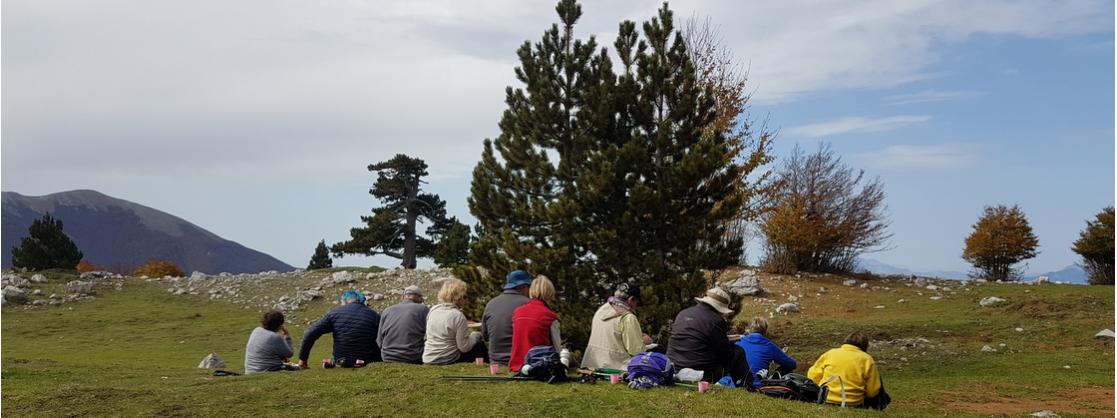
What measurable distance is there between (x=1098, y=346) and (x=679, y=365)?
40.9 feet

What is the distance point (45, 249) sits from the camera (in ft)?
137

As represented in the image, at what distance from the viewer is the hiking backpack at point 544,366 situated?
10.1 meters

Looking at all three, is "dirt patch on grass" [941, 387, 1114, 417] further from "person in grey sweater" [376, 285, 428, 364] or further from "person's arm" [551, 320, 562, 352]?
"person in grey sweater" [376, 285, 428, 364]

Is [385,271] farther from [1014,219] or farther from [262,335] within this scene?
[1014,219]

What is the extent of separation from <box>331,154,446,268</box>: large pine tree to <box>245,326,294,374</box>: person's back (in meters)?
34.5

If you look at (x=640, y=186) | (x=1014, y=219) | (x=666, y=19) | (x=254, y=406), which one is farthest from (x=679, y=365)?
(x=1014, y=219)

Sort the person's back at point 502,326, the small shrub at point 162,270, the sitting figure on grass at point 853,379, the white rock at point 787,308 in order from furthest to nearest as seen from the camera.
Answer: the small shrub at point 162,270 → the white rock at point 787,308 → the person's back at point 502,326 → the sitting figure on grass at point 853,379

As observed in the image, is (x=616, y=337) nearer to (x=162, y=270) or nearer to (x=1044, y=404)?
(x=1044, y=404)

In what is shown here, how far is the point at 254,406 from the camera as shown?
9625 mm

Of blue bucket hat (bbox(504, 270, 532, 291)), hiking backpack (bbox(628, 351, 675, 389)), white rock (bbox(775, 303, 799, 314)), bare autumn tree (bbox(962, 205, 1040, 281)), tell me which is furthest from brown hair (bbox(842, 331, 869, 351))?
bare autumn tree (bbox(962, 205, 1040, 281))

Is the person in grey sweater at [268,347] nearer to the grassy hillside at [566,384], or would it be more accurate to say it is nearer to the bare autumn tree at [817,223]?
the grassy hillside at [566,384]

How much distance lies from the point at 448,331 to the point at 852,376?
520 cm

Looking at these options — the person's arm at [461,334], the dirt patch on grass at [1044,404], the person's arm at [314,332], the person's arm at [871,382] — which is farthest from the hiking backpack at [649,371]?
the person's arm at [314,332]

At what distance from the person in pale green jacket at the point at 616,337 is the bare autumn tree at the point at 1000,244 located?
35.1 metres
